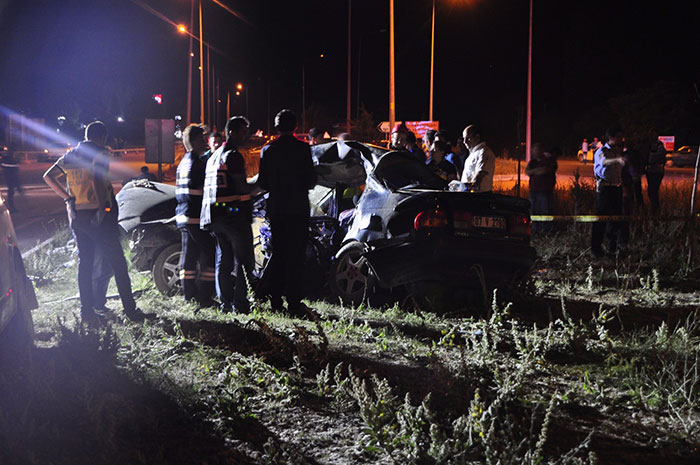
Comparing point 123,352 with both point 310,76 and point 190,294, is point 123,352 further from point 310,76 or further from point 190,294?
point 310,76

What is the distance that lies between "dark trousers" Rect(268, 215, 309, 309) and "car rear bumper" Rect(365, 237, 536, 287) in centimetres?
63

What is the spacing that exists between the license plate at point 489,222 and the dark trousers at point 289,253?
5.04 ft

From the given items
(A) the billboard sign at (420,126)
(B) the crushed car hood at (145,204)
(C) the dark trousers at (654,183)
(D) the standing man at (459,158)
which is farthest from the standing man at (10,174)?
(C) the dark trousers at (654,183)

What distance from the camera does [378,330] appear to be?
5875 mm

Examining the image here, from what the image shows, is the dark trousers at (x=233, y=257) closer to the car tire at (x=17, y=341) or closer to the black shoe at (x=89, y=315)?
the black shoe at (x=89, y=315)

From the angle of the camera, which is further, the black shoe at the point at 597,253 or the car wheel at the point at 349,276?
the black shoe at the point at 597,253

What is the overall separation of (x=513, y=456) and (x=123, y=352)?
2961 millimetres

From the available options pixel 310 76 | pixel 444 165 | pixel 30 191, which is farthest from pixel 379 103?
pixel 444 165

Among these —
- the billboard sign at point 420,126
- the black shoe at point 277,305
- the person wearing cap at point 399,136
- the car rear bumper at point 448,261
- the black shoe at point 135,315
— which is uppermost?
the billboard sign at point 420,126

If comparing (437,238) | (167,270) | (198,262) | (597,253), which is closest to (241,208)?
(198,262)

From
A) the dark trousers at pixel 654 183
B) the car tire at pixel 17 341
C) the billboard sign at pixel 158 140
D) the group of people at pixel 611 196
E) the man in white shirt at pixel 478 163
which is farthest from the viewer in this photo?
the billboard sign at pixel 158 140

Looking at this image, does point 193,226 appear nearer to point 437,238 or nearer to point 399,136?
point 437,238

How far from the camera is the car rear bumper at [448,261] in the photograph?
6.22 m

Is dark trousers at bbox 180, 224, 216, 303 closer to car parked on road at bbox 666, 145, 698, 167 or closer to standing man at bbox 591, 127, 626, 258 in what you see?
standing man at bbox 591, 127, 626, 258
